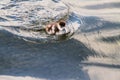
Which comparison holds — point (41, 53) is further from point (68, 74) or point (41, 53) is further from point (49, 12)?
point (49, 12)

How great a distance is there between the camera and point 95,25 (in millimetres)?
3643

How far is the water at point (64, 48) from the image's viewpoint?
289 cm

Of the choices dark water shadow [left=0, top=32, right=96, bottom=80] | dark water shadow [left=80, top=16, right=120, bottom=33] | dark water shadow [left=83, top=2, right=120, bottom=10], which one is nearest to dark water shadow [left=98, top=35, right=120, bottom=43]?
dark water shadow [left=80, top=16, right=120, bottom=33]

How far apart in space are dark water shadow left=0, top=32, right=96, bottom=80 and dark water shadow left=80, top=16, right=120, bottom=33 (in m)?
0.32

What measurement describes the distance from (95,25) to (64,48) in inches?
25.0

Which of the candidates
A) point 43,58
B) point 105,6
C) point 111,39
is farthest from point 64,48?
point 105,6

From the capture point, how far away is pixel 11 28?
11.2ft

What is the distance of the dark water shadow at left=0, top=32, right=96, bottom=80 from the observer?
2.86 m

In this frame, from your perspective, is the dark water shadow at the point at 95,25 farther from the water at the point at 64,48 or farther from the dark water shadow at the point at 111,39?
the dark water shadow at the point at 111,39

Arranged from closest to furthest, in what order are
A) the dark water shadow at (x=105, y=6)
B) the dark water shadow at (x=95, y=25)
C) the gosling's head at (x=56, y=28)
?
the gosling's head at (x=56, y=28) < the dark water shadow at (x=95, y=25) < the dark water shadow at (x=105, y=6)

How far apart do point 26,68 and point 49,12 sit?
105cm

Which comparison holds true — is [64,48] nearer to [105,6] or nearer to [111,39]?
[111,39]

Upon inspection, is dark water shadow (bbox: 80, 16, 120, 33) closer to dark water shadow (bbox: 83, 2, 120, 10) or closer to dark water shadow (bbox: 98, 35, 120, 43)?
dark water shadow (bbox: 98, 35, 120, 43)

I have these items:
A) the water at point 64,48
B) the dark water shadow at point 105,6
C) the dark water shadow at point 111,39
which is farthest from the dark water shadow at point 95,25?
the dark water shadow at point 105,6
